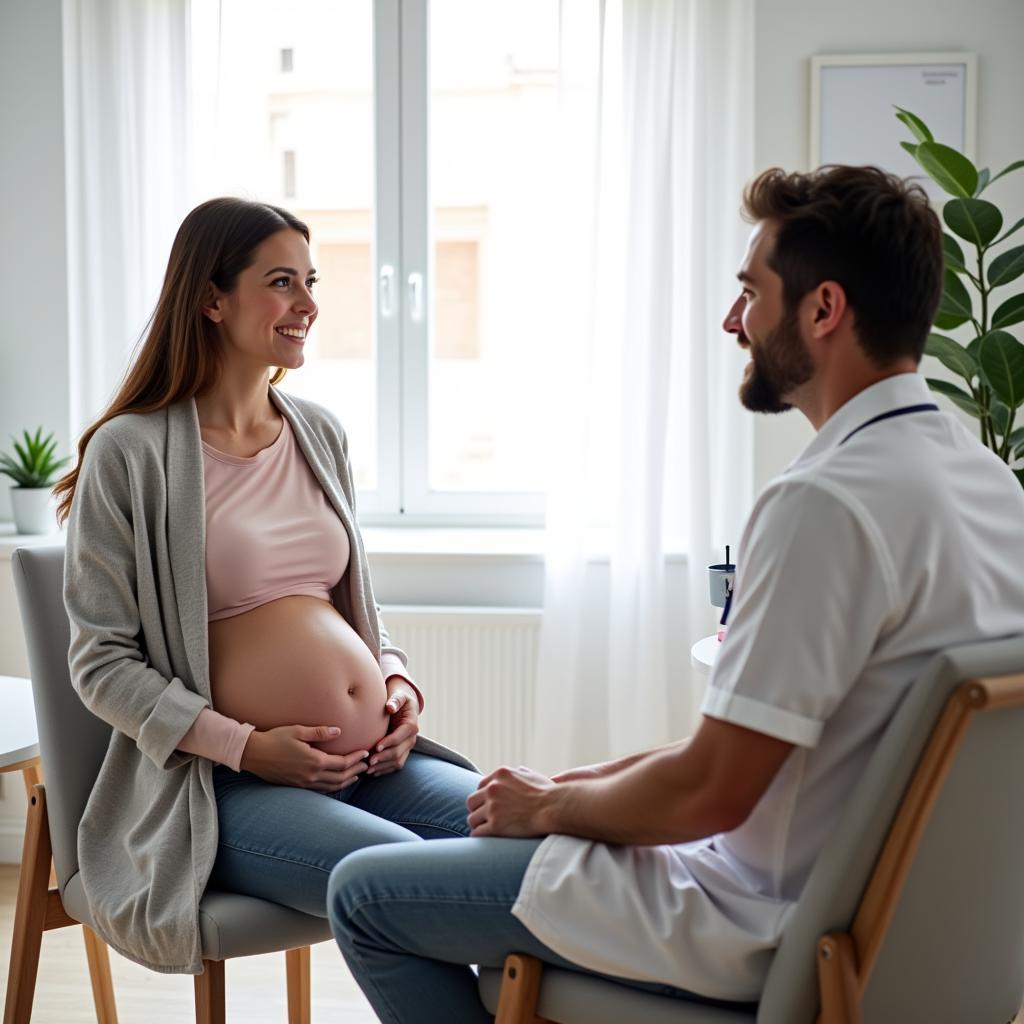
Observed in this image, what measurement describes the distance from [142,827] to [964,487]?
1.13m

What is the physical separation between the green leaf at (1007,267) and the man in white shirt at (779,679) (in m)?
1.32

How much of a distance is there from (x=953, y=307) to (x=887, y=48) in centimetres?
86

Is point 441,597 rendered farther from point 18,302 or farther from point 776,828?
point 776,828

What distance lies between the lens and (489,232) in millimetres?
3109

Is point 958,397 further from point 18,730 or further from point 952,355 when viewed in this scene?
point 18,730

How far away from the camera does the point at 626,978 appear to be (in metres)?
1.18

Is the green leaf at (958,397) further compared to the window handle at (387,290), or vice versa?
the window handle at (387,290)

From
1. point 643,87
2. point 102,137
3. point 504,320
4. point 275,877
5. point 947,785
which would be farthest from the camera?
point 504,320

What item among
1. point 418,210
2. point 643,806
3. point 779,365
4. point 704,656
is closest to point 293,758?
point 643,806

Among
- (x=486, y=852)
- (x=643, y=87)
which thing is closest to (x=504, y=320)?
(x=643, y=87)

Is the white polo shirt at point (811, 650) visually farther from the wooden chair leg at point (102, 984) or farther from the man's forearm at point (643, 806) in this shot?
the wooden chair leg at point (102, 984)

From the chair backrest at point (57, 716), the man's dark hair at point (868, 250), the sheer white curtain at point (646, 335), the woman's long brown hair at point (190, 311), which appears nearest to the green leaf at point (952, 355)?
the sheer white curtain at point (646, 335)

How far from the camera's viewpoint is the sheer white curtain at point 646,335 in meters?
2.73

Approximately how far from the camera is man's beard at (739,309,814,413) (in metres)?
1.20
